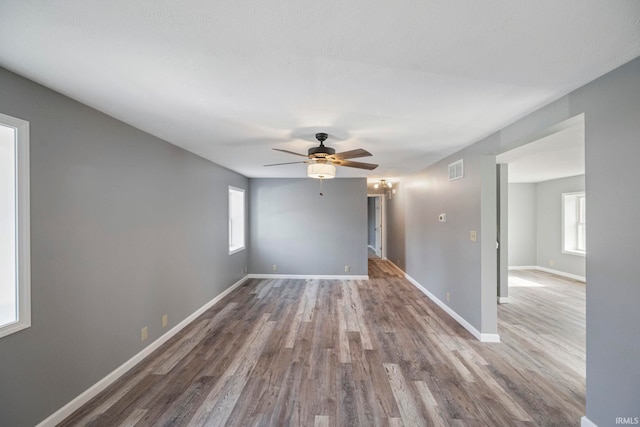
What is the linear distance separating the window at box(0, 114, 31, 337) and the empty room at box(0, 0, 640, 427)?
0.04ft

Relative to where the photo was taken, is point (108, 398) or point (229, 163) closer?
point (108, 398)

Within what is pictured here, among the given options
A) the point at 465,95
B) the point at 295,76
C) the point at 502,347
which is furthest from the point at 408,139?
the point at 502,347

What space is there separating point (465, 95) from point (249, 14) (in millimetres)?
1566

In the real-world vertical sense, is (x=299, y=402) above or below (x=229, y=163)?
below

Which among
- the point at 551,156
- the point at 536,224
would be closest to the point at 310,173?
the point at 551,156

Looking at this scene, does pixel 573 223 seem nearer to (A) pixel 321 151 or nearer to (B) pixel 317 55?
(A) pixel 321 151

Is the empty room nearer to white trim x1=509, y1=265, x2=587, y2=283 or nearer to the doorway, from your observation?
the doorway

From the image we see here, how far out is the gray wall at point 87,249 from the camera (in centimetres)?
167

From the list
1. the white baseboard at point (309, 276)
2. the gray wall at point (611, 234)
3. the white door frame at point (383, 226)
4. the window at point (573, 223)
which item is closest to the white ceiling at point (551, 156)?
the gray wall at point (611, 234)

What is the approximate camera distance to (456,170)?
11.8ft

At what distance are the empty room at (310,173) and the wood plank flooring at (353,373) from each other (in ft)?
0.08

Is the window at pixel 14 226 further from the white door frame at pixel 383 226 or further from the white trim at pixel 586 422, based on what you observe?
the white door frame at pixel 383 226

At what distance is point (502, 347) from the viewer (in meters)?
2.91

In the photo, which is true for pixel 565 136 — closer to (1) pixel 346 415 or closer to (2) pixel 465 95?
(2) pixel 465 95
